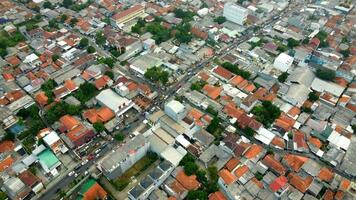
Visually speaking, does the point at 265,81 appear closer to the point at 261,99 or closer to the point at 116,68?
the point at 261,99

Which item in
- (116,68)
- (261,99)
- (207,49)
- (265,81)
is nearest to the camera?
(261,99)

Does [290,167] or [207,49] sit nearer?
[290,167]

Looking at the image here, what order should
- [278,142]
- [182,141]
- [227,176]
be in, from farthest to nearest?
[278,142]
[182,141]
[227,176]

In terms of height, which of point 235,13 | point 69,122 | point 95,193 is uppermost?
point 235,13

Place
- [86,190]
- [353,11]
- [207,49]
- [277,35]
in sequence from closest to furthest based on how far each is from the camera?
[86,190] → [207,49] → [277,35] → [353,11]

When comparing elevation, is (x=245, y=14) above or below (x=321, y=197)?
above

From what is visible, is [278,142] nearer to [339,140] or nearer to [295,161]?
[295,161]

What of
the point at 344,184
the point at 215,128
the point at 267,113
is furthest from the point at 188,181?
the point at 344,184

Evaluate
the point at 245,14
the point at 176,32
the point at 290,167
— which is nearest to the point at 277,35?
the point at 245,14
